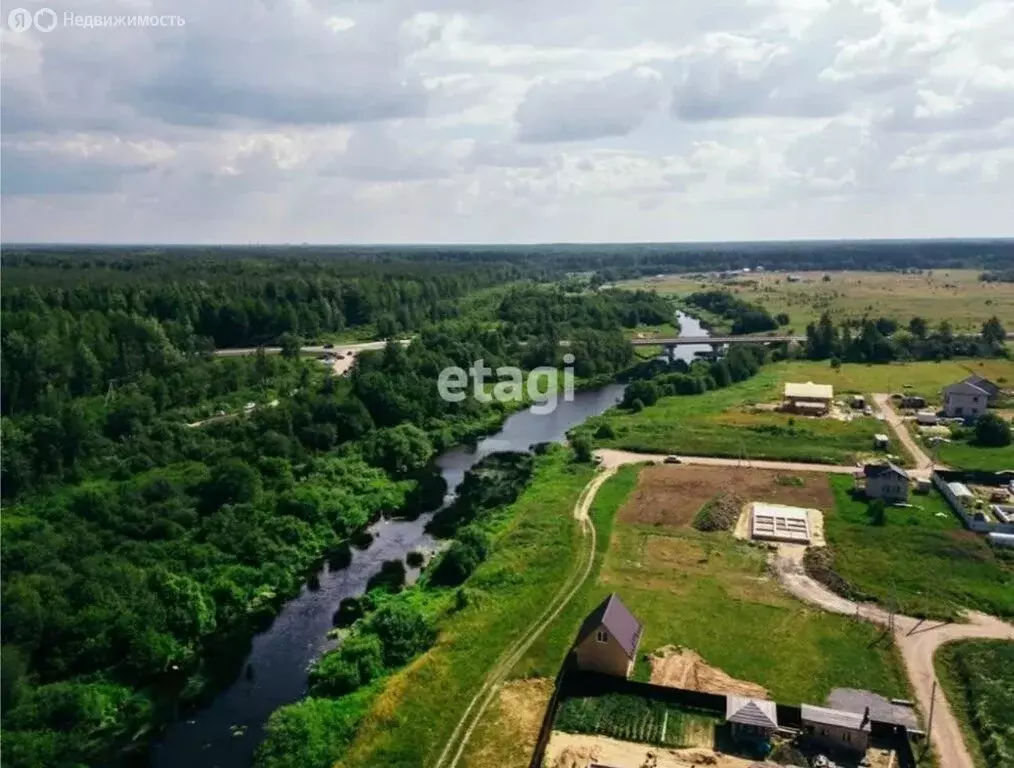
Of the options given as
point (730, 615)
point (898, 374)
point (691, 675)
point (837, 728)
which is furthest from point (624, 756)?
point (898, 374)

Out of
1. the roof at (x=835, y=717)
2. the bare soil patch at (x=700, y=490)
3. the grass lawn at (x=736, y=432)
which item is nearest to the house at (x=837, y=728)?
the roof at (x=835, y=717)

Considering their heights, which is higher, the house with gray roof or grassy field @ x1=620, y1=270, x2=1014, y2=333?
grassy field @ x1=620, y1=270, x2=1014, y2=333

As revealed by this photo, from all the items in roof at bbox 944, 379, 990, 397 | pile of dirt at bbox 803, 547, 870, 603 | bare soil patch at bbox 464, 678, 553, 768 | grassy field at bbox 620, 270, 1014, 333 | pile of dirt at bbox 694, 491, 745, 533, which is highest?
grassy field at bbox 620, 270, 1014, 333

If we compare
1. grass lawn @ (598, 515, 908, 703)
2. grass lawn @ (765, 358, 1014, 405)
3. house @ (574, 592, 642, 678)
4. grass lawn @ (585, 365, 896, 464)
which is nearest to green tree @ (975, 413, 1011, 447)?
grass lawn @ (585, 365, 896, 464)

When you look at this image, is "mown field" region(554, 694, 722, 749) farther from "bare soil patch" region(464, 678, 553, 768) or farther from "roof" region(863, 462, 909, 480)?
"roof" region(863, 462, 909, 480)

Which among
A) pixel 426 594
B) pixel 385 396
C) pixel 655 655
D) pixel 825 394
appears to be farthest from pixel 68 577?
pixel 825 394

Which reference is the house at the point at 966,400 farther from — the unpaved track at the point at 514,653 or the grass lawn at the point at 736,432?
the unpaved track at the point at 514,653

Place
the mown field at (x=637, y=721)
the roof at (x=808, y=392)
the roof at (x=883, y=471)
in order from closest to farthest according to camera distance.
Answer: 1. the mown field at (x=637, y=721)
2. the roof at (x=883, y=471)
3. the roof at (x=808, y=392)
